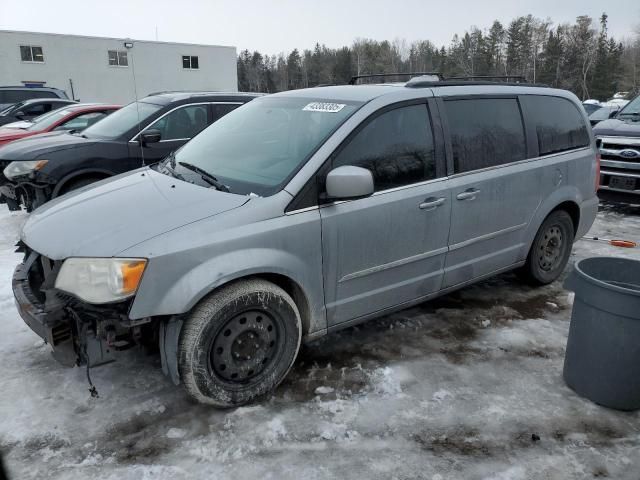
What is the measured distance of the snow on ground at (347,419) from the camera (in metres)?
2.60

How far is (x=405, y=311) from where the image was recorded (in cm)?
445

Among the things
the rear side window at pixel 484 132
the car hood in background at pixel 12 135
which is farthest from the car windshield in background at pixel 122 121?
the rear side window at pixel 484 132

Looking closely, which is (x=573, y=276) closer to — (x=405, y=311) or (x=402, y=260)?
(x=402, y=260)

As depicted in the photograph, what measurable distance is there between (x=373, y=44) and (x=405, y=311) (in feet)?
317

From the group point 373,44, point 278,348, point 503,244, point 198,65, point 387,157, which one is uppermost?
point 373,44

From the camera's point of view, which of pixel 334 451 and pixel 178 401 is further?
pixel 178 401

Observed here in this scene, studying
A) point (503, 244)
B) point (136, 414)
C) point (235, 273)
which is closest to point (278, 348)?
point (235, 273)

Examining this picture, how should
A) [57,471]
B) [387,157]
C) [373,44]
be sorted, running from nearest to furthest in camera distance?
1. [57,471]
2. [387,157]
3. [373,44]

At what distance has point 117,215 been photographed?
2.99 metres

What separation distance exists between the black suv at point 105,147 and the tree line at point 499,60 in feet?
185

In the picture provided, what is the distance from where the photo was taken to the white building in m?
36.5

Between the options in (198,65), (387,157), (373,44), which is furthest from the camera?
(373,44)

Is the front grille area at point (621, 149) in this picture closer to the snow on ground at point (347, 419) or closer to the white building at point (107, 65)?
the snow on ground at point (347, 419)

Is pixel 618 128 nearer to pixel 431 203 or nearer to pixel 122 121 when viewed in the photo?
pixel 431 203
